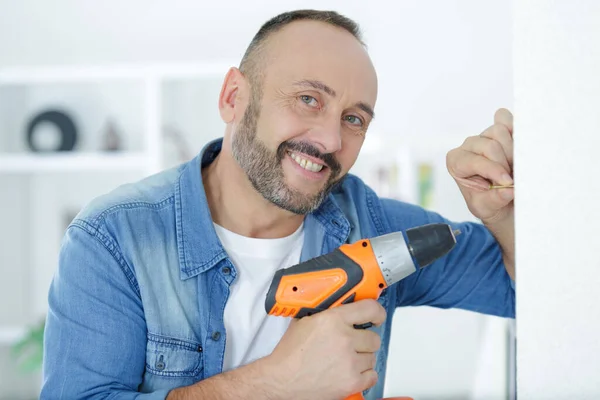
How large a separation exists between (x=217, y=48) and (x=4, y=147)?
1313 mm

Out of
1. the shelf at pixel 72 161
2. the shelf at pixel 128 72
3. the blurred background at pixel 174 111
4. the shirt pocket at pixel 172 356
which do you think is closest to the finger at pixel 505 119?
the shirt pocket at pixel 172 356

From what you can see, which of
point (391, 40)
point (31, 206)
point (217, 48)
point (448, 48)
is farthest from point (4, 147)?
point (448, 48)

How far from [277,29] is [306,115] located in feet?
0.72

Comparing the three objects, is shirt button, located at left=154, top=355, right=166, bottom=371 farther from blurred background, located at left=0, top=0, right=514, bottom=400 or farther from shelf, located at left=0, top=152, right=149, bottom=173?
shelf, located at left=0, top=152, right=149, bottom=173

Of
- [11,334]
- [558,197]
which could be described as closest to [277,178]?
[558,197]

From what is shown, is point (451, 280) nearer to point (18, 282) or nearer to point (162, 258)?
point (162, 258)

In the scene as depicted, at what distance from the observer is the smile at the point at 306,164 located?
1.33 m

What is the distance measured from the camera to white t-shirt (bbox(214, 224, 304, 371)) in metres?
1.30

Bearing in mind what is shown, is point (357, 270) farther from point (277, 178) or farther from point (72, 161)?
point (72, 161)

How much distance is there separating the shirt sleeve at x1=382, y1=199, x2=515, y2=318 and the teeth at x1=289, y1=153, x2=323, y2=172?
12.4 inches

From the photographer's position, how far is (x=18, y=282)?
3.68 meters

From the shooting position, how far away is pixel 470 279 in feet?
4.66

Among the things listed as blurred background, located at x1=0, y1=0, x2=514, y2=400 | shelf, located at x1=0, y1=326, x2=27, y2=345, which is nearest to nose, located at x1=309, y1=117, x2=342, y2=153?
blurred background, located at x1=0, y1=0, x2=514, y2=400

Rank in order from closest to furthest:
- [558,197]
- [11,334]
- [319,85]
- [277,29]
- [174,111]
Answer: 1. [558,197]
2. [319,85]
3. [277,29]
4. [11,334]
5. [174,111]
